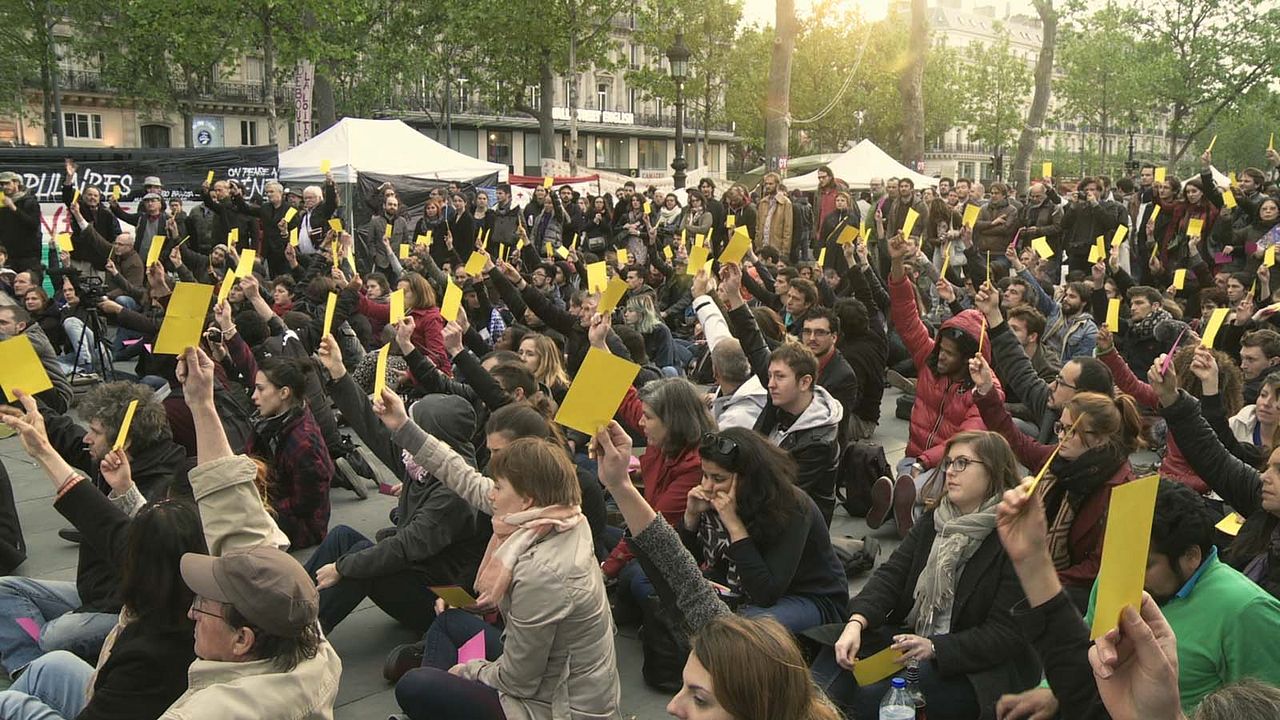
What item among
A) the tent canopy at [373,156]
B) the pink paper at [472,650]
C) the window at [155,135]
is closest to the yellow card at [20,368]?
the pink paper at [472,650]

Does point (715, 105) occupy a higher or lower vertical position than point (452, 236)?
higher

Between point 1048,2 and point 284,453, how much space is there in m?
23.9

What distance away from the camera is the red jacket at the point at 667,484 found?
16.1ft

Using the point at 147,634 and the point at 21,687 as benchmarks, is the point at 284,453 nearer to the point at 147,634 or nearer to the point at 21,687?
the point at 21,687

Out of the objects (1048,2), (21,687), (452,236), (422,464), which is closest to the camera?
(21,687)

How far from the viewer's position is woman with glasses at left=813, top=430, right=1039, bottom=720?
12.3ft

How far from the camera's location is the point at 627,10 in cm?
3847

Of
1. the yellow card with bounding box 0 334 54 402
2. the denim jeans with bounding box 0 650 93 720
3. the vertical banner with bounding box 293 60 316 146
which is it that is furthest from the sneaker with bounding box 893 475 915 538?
the vertical banner with bounding box 293 60 316 146

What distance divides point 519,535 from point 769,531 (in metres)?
1.09

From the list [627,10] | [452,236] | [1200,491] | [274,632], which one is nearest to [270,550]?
[274,632]

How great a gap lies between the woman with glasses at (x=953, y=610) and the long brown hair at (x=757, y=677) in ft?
4.86

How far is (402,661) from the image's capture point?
4613mm

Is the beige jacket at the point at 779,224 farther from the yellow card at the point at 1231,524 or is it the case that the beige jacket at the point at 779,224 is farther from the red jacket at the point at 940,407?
the yellow card at the point at 1231,524

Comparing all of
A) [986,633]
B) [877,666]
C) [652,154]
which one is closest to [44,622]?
[877,666]
